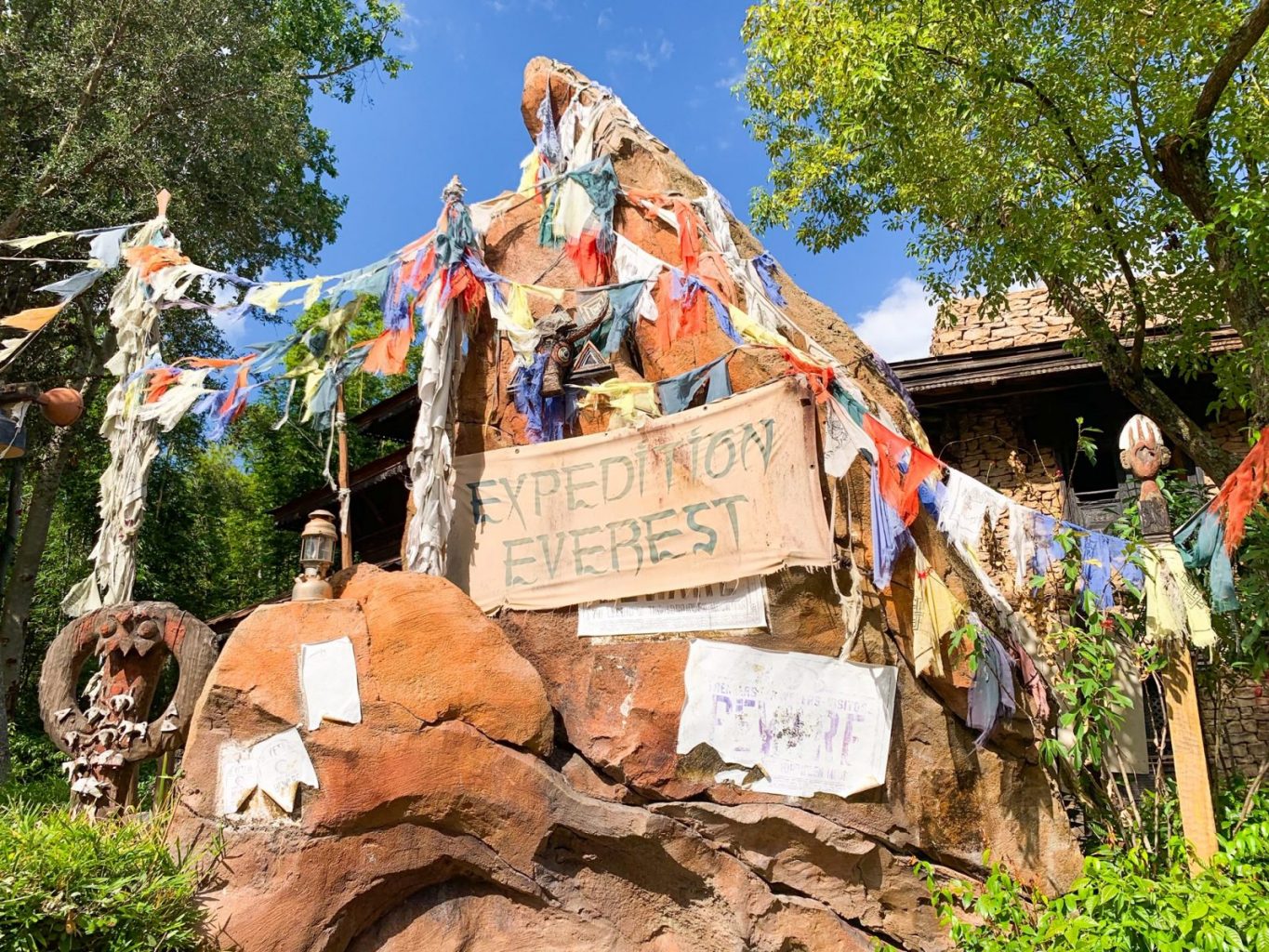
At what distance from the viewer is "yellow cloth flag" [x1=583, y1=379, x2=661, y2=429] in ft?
21.8

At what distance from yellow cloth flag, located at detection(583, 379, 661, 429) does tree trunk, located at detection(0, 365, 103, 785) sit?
9.16m

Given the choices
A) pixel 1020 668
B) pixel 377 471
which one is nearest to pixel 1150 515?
pixel 1020 668

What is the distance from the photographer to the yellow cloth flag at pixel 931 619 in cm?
586

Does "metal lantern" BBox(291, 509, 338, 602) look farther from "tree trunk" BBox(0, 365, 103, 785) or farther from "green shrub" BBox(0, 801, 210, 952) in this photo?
"tree trunk" BBox(0, 365, 103, 785)

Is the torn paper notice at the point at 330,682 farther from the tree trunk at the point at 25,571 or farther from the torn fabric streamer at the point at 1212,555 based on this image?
the tree trunk at the point at 25,571

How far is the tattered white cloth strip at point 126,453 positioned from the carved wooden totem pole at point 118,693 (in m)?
0.78

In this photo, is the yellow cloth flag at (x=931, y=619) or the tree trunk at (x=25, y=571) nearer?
the yellow cloth flag at (x=931, y=619)

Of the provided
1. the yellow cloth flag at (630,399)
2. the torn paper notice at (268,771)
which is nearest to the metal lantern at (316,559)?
the torn paper notice at (268,771)

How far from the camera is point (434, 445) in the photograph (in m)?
6.77

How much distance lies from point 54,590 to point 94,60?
9.09 m

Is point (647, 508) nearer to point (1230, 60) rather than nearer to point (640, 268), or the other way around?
point (640, 268)

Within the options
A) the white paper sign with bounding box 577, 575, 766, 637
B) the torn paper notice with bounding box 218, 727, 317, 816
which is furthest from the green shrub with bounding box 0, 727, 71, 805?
the white paper sign with bounding box 577, 575, 766, 637

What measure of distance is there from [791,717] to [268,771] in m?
2.91

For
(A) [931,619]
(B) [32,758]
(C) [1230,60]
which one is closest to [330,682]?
(A) [931,619]
